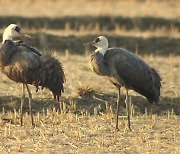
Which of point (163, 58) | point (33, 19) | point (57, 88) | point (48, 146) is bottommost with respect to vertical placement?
point (48, 146)

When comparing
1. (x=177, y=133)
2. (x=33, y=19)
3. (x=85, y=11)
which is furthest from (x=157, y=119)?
(x=85, y=11)

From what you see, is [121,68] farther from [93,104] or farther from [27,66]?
[93,104]

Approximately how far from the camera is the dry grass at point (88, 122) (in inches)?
461

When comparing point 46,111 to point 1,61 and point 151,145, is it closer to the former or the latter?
point 1,61

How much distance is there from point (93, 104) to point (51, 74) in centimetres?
226

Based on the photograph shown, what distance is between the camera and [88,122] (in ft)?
45.3

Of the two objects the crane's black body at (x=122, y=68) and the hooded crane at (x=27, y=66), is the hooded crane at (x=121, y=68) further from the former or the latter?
the hooded crane at (x=27, y=66)

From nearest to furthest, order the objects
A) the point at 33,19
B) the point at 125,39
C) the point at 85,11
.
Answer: the point at 125,39
the point at 33,19
the point at 85,11

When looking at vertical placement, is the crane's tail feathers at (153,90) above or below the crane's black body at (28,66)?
below

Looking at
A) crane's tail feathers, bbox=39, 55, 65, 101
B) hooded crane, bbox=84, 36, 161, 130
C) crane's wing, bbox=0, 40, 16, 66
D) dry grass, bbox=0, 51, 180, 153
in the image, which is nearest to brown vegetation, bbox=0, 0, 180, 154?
dry grass, bbox=0, 51, 180, 153

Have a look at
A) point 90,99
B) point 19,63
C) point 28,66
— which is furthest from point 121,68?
point 90,99

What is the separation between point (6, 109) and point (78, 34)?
35.9 feet

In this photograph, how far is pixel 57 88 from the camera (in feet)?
44.9

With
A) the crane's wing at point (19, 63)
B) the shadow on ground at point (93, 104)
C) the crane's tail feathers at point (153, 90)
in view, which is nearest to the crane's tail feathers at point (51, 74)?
the crane's wing at point (19, 63)
